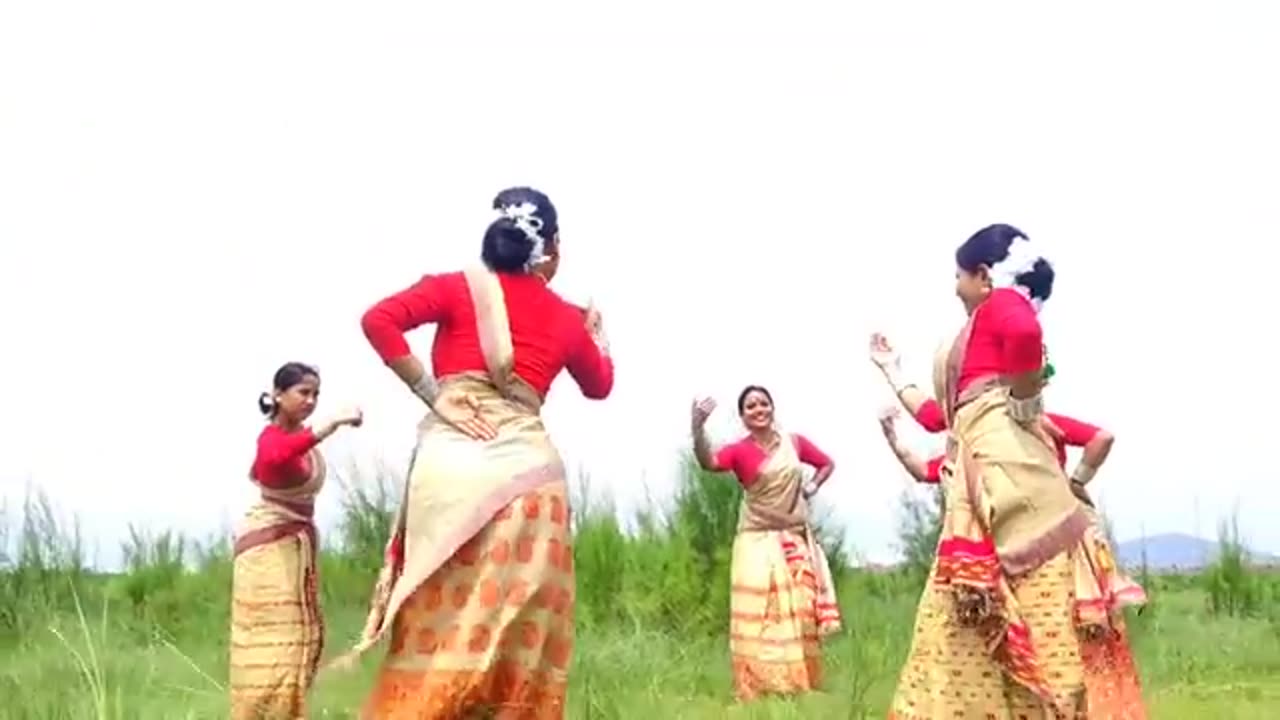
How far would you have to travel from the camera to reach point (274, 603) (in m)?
7.45

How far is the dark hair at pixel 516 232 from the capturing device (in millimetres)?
5297

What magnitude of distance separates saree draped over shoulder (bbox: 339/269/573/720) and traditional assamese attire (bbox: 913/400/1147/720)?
5.09ft

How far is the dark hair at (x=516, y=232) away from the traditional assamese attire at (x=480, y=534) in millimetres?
55

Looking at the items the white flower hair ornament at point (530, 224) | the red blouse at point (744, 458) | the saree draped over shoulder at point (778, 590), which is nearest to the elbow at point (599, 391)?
the white flower hair ornament at point (530, 224)

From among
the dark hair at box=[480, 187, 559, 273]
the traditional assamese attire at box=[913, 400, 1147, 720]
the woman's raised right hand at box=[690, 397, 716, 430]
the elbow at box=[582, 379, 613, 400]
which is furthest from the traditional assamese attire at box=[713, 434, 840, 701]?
the dark hair at box=[480, 187, 559, 273]

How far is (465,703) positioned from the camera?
499cm

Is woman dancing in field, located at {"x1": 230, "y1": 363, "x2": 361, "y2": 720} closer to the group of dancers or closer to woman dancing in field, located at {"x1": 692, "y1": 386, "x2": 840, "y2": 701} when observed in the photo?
the group of dancers

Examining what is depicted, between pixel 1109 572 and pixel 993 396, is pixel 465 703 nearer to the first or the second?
pixel 993 396

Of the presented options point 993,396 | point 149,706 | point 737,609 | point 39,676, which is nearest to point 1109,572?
point 993,396

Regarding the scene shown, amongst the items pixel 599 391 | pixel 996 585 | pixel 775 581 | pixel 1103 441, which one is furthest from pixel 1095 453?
pixel 775 581

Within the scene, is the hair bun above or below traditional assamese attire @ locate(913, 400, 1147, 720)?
above

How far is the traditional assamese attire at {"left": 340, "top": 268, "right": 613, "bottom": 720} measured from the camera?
5.02 meters

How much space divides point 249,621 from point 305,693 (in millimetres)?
373

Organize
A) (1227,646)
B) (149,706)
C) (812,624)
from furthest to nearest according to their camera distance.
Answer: (1227,646) → (812,624) → (149,706)
